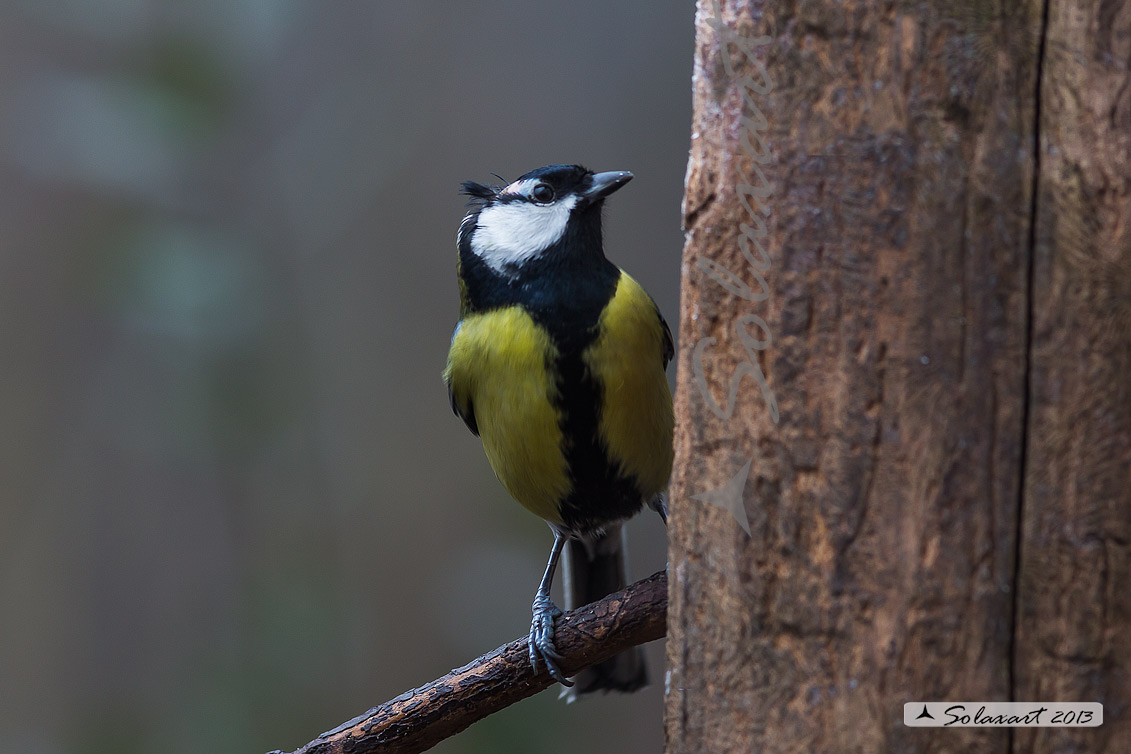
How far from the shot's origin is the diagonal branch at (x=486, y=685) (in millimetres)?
1353

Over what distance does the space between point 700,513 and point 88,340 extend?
230 centimetres

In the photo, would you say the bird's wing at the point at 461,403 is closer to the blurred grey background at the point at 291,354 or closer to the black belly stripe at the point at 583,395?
the black belly stripe at the point at 583,395

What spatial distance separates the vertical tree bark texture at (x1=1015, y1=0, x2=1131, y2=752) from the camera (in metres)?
0.74

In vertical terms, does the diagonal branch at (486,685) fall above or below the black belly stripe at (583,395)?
below

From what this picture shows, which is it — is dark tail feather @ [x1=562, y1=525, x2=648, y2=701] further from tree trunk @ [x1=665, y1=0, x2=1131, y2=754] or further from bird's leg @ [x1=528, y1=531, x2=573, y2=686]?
tree trunk @ [x1=665, y1=0, x2=1131, y2=754]

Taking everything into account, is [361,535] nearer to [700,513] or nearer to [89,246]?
[89,246]

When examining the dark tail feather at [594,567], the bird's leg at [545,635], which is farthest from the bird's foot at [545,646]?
the dark tail feather at [594,567]

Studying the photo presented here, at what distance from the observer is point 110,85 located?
2365 mm

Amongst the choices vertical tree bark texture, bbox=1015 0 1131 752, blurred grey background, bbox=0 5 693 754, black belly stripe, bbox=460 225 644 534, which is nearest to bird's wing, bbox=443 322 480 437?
black belly stripe, bbox=460 225 644 534

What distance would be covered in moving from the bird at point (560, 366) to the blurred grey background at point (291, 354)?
3.02ft

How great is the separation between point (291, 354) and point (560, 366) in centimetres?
128

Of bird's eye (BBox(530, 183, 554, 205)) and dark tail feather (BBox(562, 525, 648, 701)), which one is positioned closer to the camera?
bird's eye (BBox(530, 183, 554, 205))

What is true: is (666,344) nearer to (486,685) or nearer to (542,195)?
(542,195)

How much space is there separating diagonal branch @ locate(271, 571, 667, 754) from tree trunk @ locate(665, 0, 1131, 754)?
1.77ft
